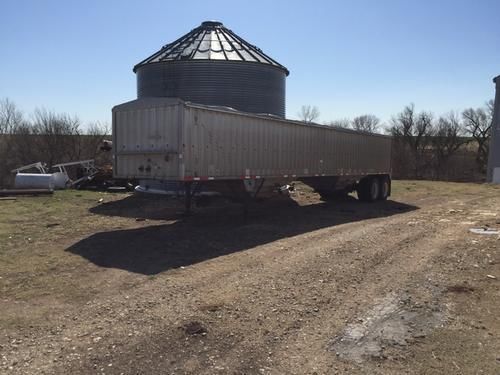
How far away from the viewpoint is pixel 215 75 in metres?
20.6

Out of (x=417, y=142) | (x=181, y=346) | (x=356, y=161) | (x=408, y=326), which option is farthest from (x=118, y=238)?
(x=417, y=142)

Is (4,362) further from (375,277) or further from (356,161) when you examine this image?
(356,161)

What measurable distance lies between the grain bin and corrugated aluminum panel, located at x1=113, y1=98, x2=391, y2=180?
5.29 metres

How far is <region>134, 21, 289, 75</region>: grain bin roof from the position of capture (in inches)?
842

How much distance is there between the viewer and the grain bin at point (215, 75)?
20.6 m

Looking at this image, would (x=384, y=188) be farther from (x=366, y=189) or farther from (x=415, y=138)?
(x=415, y=138)

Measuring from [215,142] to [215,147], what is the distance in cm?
13

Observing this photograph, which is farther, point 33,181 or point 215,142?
point 33,181

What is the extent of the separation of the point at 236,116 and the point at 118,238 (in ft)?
15.3

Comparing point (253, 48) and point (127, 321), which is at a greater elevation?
point (253, 48)

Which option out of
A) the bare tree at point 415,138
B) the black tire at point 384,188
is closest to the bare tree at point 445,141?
the bare tree at point 415,138

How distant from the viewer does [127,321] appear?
557cm

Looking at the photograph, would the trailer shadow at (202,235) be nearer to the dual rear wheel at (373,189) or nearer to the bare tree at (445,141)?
the dual rear wheel at (373,189)

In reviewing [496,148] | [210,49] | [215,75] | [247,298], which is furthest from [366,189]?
[496,148]
